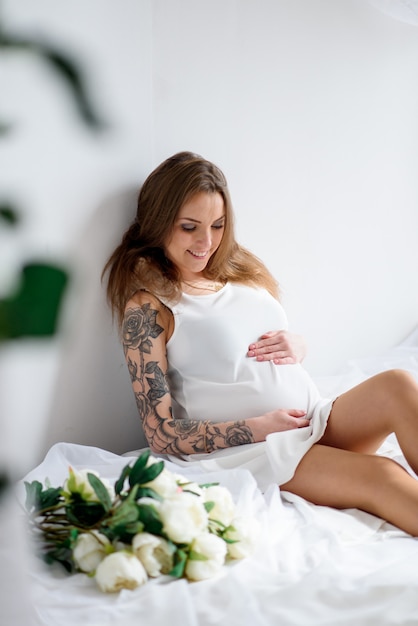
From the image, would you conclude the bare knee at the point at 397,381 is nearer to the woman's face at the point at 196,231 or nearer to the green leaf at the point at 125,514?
the woman's face at the point at 196,231

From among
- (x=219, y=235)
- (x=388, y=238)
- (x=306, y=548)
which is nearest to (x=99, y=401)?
(x=219, y=235)

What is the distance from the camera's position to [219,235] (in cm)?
225

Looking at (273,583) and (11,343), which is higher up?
(11,343)

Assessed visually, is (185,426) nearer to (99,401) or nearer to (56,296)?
(99,401)

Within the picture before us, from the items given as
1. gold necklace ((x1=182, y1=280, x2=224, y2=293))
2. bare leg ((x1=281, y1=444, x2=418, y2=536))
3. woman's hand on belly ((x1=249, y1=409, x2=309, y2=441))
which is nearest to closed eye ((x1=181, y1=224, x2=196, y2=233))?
gold necklace ((x1=182, y1=280, x2=224, y2=293))

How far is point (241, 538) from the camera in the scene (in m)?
1.48

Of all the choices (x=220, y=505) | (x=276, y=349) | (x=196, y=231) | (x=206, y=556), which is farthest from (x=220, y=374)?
(x=206, y=556)

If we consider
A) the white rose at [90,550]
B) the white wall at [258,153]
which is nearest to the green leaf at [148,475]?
the white rose at [90,550]

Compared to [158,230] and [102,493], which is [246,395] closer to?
[158,230]

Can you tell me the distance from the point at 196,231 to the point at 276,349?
39cm

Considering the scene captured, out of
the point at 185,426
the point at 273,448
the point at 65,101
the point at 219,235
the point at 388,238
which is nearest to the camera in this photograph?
the point at 65,101

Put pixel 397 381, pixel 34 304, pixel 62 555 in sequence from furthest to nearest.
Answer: pixel 397 381
pixel 62 555
pixel 34 304

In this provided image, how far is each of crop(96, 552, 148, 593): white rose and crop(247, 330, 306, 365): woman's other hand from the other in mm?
904

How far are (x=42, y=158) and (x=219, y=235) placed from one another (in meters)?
0.54
